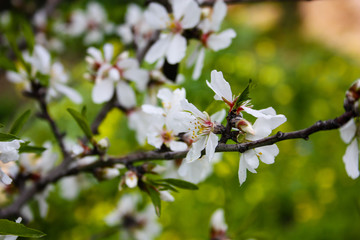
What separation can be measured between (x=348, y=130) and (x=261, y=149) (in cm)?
12

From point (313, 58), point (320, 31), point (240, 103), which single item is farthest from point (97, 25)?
point (320, 31)

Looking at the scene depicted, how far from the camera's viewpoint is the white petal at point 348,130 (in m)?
0.48

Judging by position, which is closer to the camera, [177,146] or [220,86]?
[220,86]

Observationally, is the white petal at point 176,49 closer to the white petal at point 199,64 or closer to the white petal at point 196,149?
the white petal at point 199,64

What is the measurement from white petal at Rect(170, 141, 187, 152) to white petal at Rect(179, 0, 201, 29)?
0.27m

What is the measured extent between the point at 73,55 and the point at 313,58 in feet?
8.01

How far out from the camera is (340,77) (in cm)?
260

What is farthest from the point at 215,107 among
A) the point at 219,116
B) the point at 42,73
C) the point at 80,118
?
the point at 42,73

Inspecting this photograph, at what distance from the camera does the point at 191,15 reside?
0.75 meters

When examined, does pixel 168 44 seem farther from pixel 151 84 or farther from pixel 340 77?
pixel 340 77

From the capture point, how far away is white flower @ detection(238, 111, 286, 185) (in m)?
0.51

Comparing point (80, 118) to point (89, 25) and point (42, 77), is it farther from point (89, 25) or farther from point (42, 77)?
point (89, 25)

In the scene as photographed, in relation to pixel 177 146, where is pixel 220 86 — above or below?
above

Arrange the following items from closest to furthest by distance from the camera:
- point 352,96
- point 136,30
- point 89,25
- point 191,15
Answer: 1. point 352,96
2. point 191,15
3. point 136,30
4. point 89,25
